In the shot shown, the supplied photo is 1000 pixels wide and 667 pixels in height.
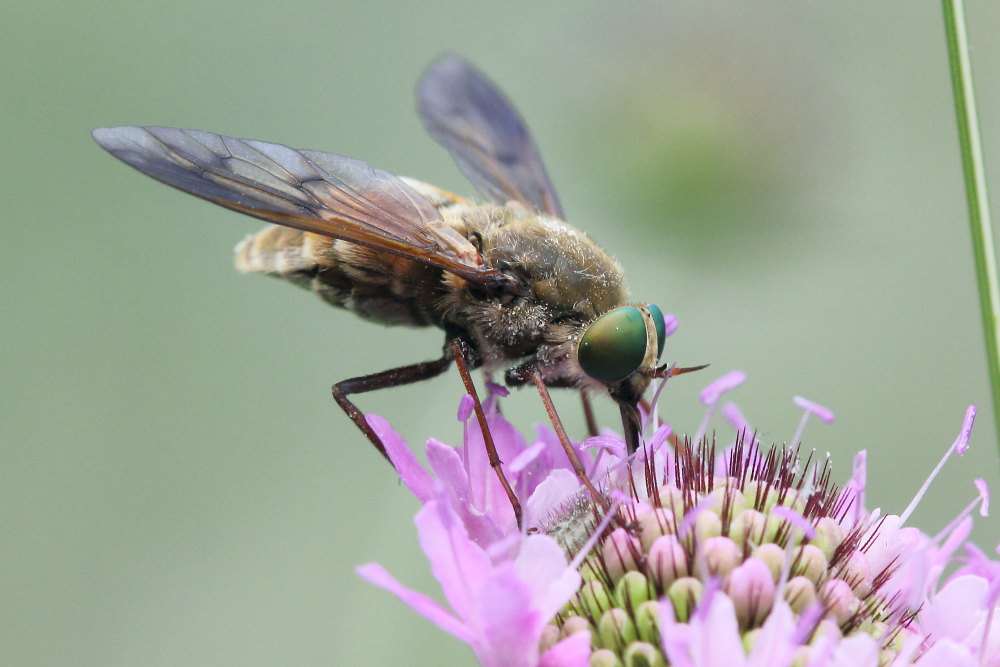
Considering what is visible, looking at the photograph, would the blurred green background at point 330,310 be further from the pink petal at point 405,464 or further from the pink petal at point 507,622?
the pink petal at point 507,622

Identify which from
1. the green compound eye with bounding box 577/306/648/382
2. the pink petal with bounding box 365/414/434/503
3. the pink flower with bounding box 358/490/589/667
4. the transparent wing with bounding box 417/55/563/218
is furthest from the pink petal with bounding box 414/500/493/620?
the transparent wing with bounding box 417/55/563/218

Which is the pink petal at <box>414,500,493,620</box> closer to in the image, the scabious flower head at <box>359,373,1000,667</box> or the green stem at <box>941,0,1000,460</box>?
the scabious flower head at <box>359,373,1000,667</box>

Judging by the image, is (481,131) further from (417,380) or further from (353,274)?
(417,380)

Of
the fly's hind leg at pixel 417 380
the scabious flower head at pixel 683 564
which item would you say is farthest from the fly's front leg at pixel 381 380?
the scabious flower head at pixel 683 564

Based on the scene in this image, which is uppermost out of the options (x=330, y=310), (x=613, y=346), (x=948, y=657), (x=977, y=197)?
(x=977, y=197)

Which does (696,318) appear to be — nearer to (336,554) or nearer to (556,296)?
(336,554)

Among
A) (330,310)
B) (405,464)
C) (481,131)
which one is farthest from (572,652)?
(330,310)

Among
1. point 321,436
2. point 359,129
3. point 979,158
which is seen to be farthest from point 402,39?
point 979,158

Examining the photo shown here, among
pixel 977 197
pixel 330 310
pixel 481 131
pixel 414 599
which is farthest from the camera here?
pixel 330 310
